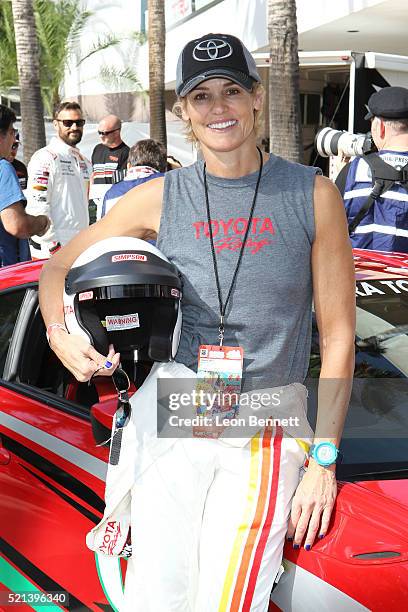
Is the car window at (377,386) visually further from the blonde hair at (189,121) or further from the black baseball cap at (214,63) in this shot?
the black baseball cap at (214,63)

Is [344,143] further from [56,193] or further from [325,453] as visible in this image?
[325,453]

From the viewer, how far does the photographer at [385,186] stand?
161 inches

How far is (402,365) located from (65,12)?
2531 centimetres

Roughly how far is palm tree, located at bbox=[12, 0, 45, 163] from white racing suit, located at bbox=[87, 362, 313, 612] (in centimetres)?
1333

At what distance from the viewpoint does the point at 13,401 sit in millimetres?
2602

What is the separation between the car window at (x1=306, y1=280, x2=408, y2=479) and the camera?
204 centimetres

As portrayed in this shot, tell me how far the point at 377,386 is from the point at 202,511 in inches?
29.5

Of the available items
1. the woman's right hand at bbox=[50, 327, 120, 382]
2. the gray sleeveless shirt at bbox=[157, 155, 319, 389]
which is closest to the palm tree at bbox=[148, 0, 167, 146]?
the gray sleeveless shirt at bbox=[157, 155, 319, 389]

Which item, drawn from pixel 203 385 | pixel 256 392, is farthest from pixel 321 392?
pixel 203 385

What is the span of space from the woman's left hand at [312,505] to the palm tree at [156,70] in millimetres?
15284

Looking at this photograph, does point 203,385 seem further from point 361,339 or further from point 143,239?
point 361,339

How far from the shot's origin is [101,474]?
85.8 inches

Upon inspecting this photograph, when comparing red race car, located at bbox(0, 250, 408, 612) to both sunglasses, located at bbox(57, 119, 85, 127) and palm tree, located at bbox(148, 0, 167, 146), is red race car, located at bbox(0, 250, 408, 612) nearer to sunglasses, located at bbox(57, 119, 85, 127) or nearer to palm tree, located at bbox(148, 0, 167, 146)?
sunglasses, located at bbox(57, 119, 85, 127)

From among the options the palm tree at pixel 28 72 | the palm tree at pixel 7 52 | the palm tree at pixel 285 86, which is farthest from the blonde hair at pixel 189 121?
the palm tree at pixel 7 52
